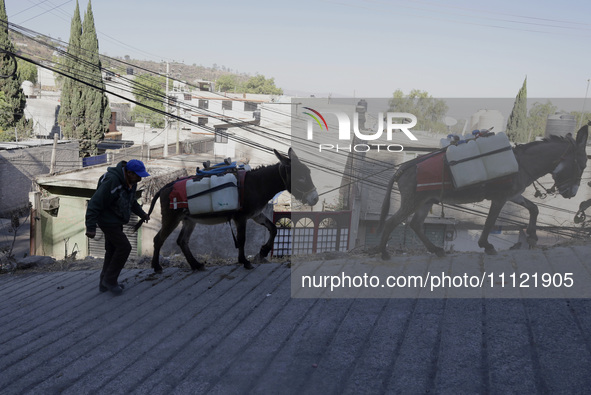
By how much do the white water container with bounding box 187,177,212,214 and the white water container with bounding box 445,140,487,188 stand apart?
3.66m

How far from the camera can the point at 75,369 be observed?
464 centimetres

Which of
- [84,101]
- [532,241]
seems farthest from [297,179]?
[84,101]

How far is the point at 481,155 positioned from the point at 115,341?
17.5 feet

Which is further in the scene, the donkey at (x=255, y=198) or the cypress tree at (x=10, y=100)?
the cypress tree at (x=10, y=100)

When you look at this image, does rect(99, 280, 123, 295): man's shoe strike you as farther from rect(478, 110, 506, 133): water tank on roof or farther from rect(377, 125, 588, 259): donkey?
rect(478, 110, 506, 133): water tank on roof

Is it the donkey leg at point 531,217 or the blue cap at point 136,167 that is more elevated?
the blue cap at point 136,167

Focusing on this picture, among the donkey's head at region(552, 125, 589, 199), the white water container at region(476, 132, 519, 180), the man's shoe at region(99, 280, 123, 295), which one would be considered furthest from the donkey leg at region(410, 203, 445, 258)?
the man's shoe at region(99, 280, 123, 295)

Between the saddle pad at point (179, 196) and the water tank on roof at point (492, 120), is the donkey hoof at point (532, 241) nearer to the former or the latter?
the water tank on roof at point (492, 120)

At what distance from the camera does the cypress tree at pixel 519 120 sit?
29.6 feet

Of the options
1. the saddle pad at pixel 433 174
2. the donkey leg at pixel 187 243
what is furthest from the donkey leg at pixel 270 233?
the saddle pad at pixel 433 174

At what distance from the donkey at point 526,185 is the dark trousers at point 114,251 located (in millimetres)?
3759

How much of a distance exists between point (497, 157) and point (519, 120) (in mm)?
3229

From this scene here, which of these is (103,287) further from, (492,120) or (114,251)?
(492,120)

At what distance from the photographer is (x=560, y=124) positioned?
319 inches
